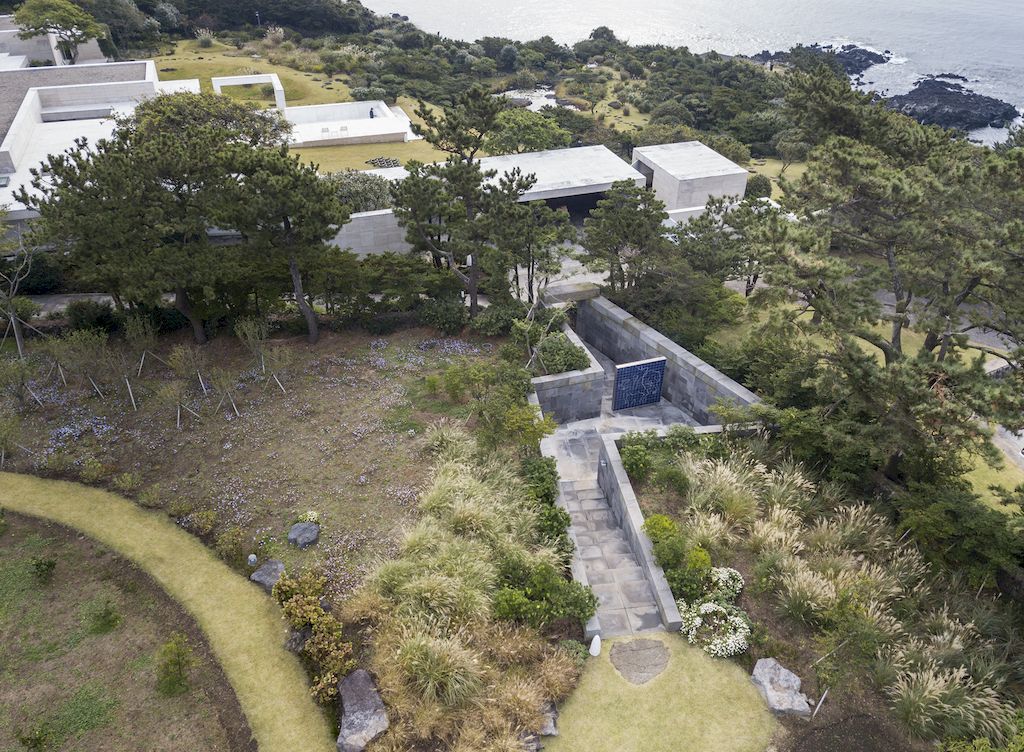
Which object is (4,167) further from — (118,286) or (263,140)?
(118,286)

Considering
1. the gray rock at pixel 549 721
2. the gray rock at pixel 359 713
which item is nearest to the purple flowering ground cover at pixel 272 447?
the gray rock at pixel 359 713

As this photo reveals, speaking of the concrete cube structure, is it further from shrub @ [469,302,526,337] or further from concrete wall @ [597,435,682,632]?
concrete wall @ [597,435,682,632]

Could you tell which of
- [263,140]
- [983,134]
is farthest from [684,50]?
[263,140]

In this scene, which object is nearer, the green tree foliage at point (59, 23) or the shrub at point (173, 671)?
the shrub at point (173, 671)

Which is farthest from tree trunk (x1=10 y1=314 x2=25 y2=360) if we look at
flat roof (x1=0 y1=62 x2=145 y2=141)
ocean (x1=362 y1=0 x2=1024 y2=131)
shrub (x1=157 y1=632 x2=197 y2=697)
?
ocean (x1=362 y1=0 x2=1024 y2=131)

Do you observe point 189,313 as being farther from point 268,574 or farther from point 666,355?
point 666,355

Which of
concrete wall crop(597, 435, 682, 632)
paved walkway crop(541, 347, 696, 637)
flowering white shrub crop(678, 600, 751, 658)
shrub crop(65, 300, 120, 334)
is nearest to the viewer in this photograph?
flowering white shrub crop(678, 600, 751, 658)

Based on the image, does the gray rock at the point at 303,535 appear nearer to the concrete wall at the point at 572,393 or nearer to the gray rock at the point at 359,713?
the gray rock at the point at 359,713
